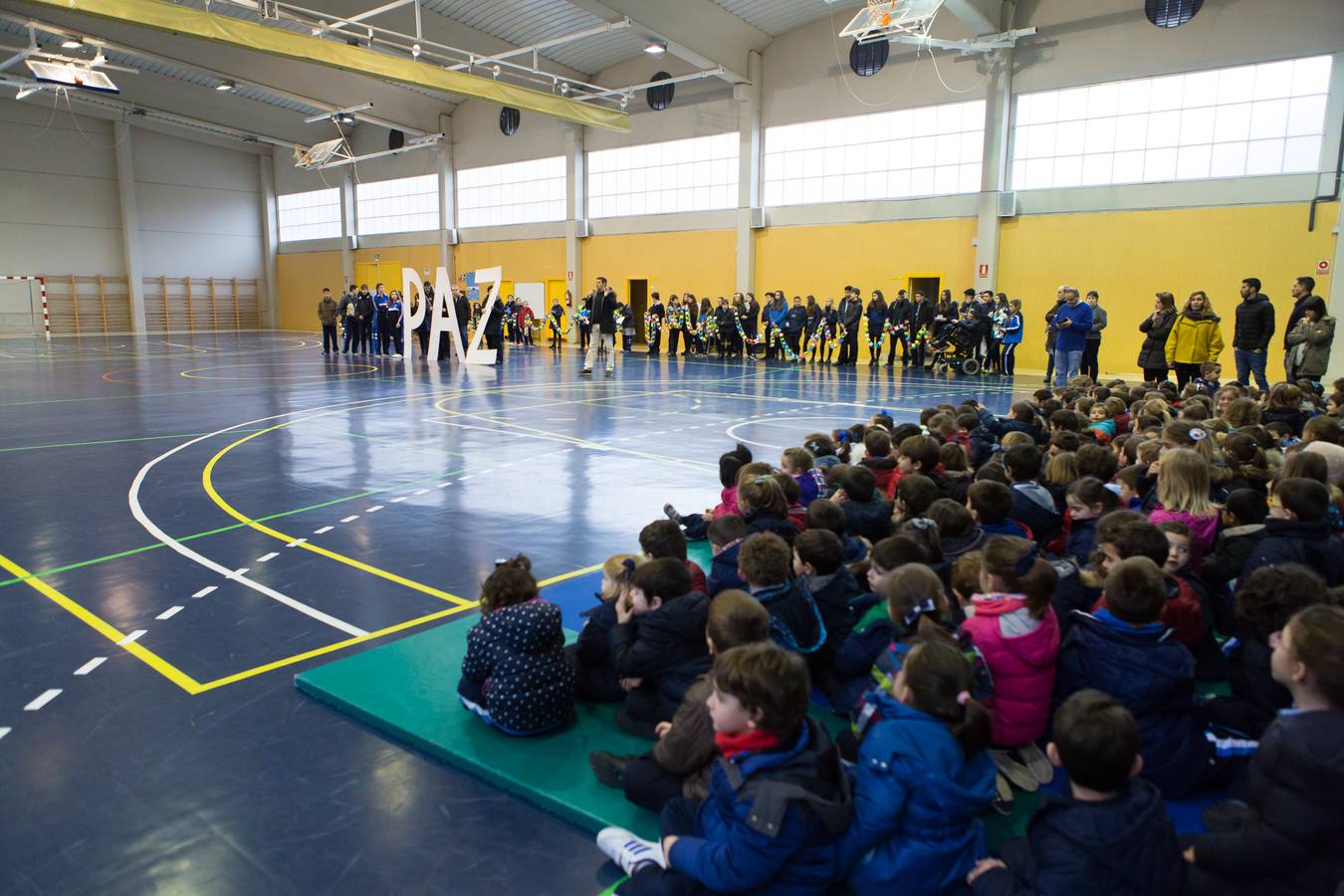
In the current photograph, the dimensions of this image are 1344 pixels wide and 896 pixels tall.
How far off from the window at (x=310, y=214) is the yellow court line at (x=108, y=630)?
36.2m

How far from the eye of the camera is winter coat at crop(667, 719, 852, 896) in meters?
2.40

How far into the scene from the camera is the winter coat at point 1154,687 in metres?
3.01

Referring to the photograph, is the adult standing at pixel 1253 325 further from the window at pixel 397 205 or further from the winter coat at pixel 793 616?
the window at pixel 397 205

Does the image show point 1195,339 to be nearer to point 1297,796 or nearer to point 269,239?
point 1297,796

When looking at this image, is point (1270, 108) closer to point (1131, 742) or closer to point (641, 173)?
point (641, 173)

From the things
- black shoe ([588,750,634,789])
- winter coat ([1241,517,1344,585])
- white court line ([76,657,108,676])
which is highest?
winter coat ([1241,517,1344,585])

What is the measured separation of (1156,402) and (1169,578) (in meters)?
4.58

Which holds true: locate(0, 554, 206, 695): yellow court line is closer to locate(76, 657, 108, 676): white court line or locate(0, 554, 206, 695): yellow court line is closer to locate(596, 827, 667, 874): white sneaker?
locate(76, 657, 108, 676): white court line

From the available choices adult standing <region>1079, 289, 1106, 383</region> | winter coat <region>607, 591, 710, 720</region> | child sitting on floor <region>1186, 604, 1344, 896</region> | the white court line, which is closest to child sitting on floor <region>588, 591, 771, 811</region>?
winter coat <region>607, 591, 710, 720</region>

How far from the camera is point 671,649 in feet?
11.4

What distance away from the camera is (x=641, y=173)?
92.8 feet

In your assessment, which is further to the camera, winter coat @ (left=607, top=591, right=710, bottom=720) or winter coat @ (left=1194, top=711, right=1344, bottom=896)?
winter coat @ (left=607, top=591, right=710, bottom=720)

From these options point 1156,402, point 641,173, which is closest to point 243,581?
point 1156,402

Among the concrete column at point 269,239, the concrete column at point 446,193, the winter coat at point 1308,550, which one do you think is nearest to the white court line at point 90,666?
the winter coat at point 1308,550
